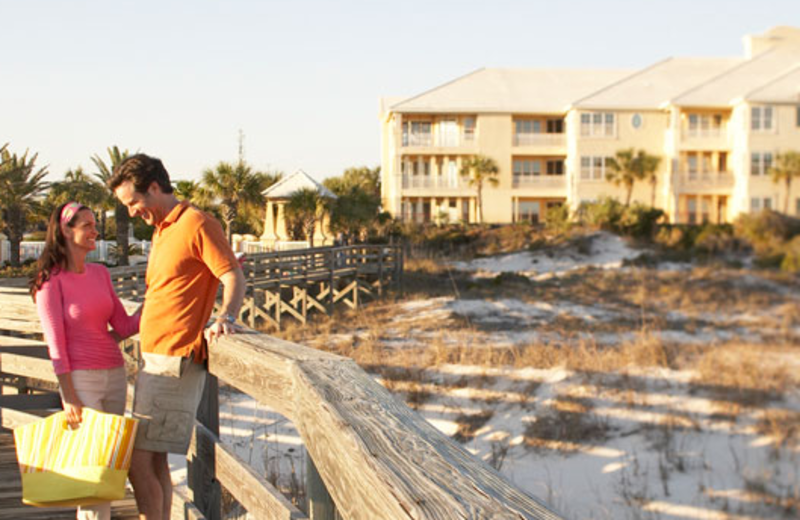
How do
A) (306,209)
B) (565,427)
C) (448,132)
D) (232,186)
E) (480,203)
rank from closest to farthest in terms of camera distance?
(565,427)
(232,186)
(306,209)
(480,203)
(448,132)

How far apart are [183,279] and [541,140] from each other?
129 feet

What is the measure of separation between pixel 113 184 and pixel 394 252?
23.1m

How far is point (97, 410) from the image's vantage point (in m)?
3.16

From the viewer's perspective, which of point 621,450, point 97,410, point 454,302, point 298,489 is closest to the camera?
point 97,410

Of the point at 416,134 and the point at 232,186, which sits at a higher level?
the point at 416,134

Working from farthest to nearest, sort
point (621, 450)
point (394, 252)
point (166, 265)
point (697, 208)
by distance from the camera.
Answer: point (697, 208) → point (394, 252) → point (621, 450) → point (166, 265)

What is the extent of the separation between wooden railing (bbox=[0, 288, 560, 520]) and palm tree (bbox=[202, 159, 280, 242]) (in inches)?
776

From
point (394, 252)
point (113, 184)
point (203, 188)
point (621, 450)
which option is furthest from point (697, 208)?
Result: point (113, 184)

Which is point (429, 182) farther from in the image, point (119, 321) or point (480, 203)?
point (119, 321)

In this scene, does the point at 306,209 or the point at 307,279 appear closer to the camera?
the point at 307,279

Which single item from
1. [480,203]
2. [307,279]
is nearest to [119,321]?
[307,279]

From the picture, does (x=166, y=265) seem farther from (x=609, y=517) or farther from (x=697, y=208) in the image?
(x=697, y=208)

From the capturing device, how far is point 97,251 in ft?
70.6

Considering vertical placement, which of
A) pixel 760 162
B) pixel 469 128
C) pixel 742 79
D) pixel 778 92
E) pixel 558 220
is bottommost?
pixel 558 220
